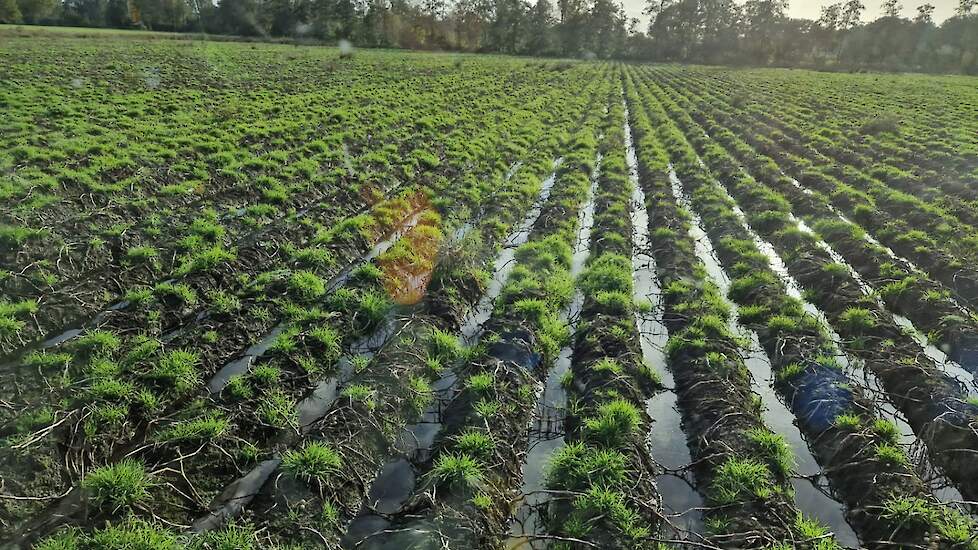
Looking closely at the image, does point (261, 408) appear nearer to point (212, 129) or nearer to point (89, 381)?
point (89, 381)

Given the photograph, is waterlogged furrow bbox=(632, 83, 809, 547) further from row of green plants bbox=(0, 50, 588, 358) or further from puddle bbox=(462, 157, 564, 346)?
row of green plants bbox=(0, 50, 588, 358)

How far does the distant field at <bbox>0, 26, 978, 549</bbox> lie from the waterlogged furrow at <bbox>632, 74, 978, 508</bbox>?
4cm

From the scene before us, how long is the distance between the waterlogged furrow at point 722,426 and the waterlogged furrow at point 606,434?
58cm

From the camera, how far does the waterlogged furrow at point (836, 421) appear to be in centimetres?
526

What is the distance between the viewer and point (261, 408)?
6559mm

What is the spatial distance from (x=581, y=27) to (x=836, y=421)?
104688mm

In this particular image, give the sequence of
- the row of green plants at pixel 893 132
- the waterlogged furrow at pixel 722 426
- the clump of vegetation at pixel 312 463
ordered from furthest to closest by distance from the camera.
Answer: the row of green plants at pixel 893 132
the clump of vegetation at pixel 312 463
the waterlogged furrow at pixel 722 426

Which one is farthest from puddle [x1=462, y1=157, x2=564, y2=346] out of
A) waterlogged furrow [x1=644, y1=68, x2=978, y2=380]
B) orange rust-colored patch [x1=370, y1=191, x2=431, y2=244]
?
waterlogged furrow [x1=644, y1=68, x2=978, y2=380]

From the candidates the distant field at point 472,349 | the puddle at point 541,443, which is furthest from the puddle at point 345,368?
the puddle at point 541,443

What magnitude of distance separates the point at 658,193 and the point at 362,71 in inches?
1355

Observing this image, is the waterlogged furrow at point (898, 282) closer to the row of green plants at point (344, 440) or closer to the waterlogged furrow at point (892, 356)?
→ the waterlogged furrow at point (892, 356)

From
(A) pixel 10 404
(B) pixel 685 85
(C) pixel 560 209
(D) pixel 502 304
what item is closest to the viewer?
(A) pixel 10 404

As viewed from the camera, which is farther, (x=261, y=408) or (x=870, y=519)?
(x=261, y=408)

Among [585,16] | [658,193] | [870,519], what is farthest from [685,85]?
[585,16]
